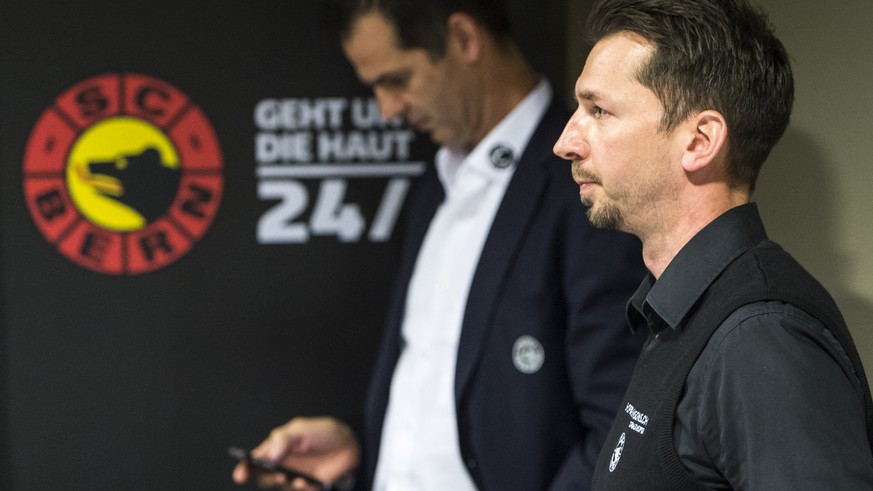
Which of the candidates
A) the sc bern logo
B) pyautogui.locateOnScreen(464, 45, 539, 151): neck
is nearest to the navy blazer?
pyautogui.locateOnScreen(464, 45, 539, 151): neck

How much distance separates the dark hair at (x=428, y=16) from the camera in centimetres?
228

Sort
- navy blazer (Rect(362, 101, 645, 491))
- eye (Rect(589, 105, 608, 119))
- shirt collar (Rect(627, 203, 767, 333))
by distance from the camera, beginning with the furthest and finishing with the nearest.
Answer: navy blazer (Rect(362, 101, 645, 491)) → eye (Rect(589, 105, 608, 119)) → shirt collar (Rect(627, 203, 767, 333))

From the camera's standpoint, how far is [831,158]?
181 centimetres

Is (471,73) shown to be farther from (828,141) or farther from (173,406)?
(173,406)

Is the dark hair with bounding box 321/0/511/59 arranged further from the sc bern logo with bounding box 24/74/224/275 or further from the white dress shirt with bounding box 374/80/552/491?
the sc bern logo with bounding box 24/74/224/275

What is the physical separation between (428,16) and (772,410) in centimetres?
140

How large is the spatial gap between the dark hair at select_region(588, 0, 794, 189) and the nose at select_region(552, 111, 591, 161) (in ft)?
0.36

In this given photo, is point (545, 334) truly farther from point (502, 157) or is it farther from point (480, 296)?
point (502, 157)

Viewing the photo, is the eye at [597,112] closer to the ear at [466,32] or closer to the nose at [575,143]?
the nose at [575,143]

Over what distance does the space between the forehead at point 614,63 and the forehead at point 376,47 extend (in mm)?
930

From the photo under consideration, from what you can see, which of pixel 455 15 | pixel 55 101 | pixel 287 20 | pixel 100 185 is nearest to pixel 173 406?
pixel 100 185

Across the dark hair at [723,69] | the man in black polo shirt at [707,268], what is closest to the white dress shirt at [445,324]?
the man in black polo shirt at [707,268]

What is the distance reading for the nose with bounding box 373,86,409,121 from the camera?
7.63 ft

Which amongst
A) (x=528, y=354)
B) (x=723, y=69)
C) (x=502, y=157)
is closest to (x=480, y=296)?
(x=528, y=354)
